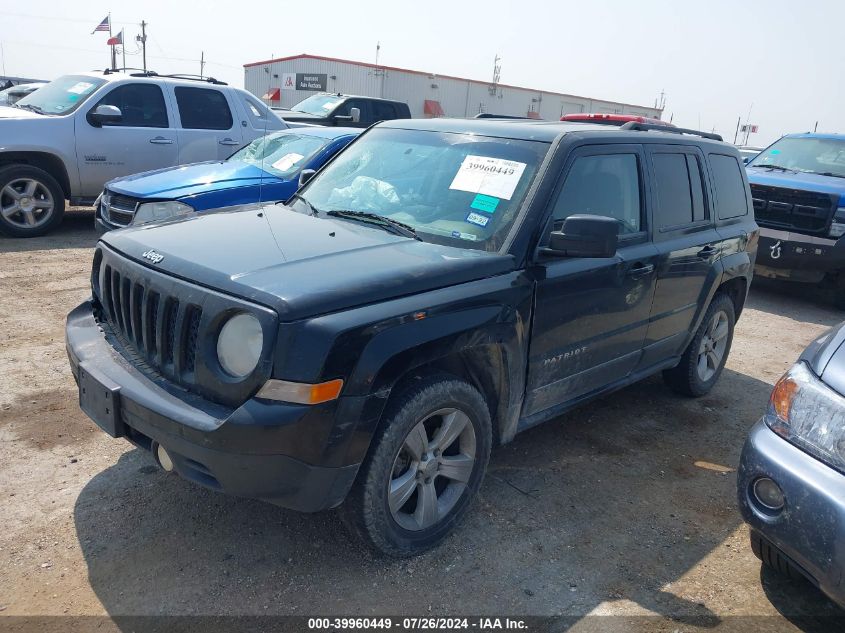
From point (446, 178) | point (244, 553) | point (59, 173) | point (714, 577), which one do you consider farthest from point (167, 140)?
point (714, 577)

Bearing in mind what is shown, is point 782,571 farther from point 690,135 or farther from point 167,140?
point 167,140

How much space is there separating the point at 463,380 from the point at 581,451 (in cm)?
150

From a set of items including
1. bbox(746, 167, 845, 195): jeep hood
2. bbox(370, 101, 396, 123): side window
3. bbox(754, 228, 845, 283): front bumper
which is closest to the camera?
bbox(754, 228, 845, 283): front bumper

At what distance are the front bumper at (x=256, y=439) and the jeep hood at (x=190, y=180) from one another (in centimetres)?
422

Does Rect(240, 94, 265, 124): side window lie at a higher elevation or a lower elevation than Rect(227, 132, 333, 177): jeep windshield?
higher

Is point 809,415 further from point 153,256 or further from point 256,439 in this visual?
point 153,256

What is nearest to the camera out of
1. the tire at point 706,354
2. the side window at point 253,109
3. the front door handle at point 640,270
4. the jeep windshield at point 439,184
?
the jeep windshield at point 439,184

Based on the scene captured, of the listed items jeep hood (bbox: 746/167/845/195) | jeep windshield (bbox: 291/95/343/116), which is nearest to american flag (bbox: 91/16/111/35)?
jeep windshield (bbox: 291/95/343/116)

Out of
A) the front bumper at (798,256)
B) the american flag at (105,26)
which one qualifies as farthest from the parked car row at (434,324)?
the american flag at (105,26)

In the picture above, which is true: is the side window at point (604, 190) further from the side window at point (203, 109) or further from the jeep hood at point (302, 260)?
the side window at point (203, 109)

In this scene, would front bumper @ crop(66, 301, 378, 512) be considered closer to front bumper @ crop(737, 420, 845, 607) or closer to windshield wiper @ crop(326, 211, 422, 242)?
windshield wiper @ crop(326, 211, 422, 242)

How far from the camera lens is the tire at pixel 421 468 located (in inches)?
109

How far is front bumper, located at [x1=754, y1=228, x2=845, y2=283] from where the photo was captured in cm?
819

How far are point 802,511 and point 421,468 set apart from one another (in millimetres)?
1445
